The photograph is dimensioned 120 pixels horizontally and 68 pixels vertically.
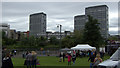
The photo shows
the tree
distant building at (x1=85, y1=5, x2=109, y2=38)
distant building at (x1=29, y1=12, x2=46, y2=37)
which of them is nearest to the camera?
the tree

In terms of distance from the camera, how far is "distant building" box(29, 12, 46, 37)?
324ft

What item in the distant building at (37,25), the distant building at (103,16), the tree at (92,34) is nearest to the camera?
the tree at (92,34)

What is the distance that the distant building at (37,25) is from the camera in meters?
98.9

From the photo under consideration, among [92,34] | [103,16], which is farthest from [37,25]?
[92,34]

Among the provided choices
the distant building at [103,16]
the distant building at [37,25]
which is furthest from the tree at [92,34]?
the distant building at [37,25]

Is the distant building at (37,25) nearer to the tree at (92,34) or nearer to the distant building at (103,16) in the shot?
the distant building at (103,16)

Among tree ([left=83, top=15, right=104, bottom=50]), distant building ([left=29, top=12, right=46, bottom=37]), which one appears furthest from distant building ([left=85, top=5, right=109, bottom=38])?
tree ([left=83, top=15, right=104, bottom=50])

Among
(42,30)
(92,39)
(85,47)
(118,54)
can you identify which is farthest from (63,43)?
(42,30)

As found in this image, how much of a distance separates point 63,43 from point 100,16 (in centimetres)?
4669

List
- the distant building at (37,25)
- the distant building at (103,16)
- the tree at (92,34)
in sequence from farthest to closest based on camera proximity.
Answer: the distant building at (37,25)
the distant building at (103,16)
the tree at (92,34)

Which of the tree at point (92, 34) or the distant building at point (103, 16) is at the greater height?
the distant building at point (103, 16)

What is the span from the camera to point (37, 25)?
11312cm

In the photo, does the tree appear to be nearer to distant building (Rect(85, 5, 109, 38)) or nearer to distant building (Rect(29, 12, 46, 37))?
distant building (Rect(85, 5, 109, 38))

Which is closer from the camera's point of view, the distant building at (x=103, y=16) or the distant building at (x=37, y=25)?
the distant building at (x=103, y=16)
